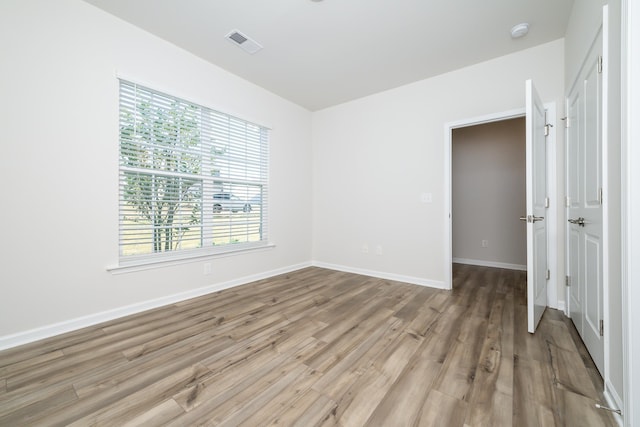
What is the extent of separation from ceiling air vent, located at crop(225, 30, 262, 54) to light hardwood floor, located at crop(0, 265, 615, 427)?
9.01ft

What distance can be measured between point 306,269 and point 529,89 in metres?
3.50

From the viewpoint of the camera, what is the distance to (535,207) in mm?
2072

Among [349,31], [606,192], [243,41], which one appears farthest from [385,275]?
[243,41]

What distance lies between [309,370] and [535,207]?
217 cm

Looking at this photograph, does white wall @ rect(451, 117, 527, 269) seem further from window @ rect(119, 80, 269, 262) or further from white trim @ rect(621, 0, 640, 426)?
window @ rect(119, 80, 269, 262)

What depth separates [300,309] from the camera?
251 cm

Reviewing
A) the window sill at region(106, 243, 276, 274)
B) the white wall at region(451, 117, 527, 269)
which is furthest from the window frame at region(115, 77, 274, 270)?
the white wall at region(451, 117, 527, 269)

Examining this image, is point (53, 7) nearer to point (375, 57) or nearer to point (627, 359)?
point (375, 57)

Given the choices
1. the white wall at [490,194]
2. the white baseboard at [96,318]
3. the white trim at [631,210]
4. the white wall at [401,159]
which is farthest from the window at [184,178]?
the white wall at [490,194]

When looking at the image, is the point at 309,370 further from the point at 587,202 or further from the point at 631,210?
the point at 587,202

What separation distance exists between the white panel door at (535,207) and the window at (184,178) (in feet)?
9.95

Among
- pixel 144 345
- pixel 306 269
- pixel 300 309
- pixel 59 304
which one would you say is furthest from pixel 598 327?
pixel 59 304

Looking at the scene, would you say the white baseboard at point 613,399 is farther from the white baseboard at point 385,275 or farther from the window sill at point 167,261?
the window sill at point 167,261

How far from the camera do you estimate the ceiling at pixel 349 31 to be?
2.16 metres
